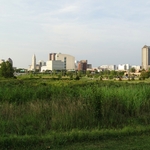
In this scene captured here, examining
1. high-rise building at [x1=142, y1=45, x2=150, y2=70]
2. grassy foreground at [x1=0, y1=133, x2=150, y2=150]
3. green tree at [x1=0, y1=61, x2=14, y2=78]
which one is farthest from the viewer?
high-rise building at [x1=142, y1=45, x2=150, y2=70]

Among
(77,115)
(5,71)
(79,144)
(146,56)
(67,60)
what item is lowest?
(79,144)

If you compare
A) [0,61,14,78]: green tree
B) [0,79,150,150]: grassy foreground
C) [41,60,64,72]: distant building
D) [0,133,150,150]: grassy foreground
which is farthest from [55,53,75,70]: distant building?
[0,133,150,150]: grassy foreground

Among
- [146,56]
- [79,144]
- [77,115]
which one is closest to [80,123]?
[77,115]

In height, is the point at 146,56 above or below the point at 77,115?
above

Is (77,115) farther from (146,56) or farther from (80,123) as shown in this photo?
(146,56)

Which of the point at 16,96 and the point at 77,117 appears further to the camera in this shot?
the point at 16,96

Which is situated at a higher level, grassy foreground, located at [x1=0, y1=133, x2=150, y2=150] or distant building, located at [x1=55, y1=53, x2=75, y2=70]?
distant building, located at [x1=55, y1=53, x2=75, y2=70]

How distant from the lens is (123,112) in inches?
323

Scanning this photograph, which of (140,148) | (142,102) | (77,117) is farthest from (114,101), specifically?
(140,148)

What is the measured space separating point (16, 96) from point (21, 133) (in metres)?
4.78

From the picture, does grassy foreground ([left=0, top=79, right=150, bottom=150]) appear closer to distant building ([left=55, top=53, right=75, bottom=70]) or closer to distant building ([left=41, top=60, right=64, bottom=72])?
distant building ([left=41, top=60, right=64, bottom=72])

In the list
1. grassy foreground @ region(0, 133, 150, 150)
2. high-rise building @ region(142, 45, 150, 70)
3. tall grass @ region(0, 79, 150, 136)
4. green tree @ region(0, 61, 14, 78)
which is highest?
high-rise building @ region(142, 45, 150, 70)

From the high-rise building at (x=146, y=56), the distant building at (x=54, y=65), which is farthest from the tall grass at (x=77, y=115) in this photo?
the high-rise building at (x=146, y=56)

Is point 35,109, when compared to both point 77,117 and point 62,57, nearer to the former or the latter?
point 77,117
